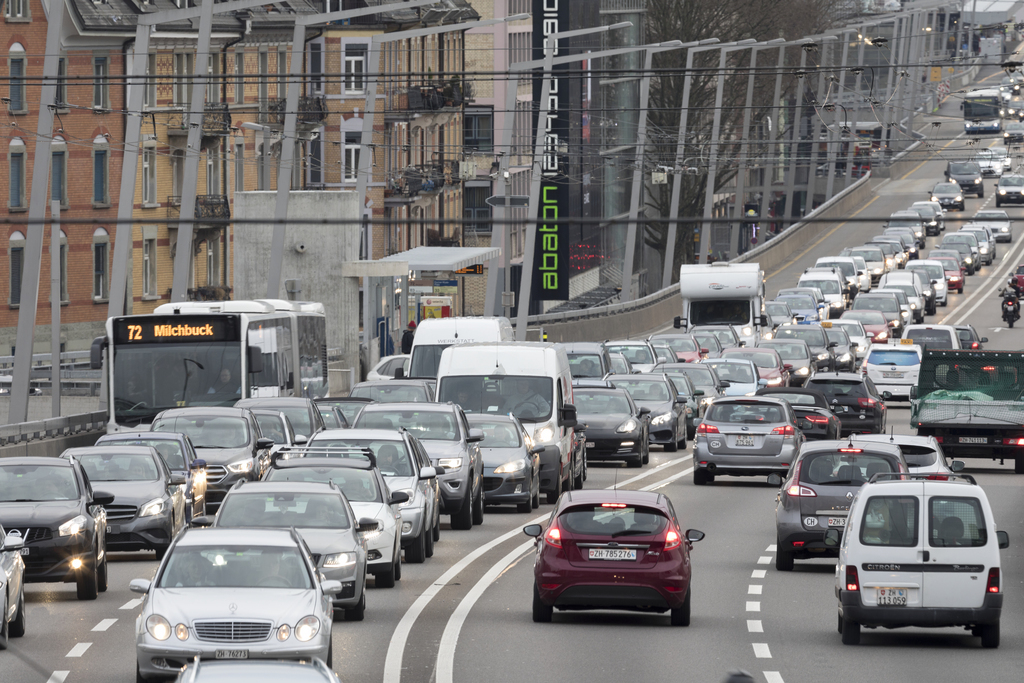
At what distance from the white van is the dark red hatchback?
5.30 feet

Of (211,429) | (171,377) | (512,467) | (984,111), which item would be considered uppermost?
(984,111)

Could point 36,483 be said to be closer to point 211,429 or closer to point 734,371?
point 211,429

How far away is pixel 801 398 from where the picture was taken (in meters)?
40.1

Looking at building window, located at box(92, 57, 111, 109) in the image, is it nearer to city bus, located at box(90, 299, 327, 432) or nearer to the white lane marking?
city bus, located at box(90, 299, 327, 432)

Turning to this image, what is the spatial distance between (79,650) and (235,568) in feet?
8.19

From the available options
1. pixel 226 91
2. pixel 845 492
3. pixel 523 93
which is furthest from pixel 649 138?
pixel 845 492

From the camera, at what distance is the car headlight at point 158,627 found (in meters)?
14.9

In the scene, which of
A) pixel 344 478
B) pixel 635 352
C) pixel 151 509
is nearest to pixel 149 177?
pixel 635 352

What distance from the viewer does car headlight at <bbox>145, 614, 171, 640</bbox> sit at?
14922 mm

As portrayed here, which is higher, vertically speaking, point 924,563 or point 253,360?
point 924,563

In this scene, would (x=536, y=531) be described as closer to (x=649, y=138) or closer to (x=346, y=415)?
(x=346, y=415)

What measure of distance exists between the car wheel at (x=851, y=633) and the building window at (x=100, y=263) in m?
49.0

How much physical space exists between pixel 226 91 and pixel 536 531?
5383cm

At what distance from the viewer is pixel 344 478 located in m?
22.3
